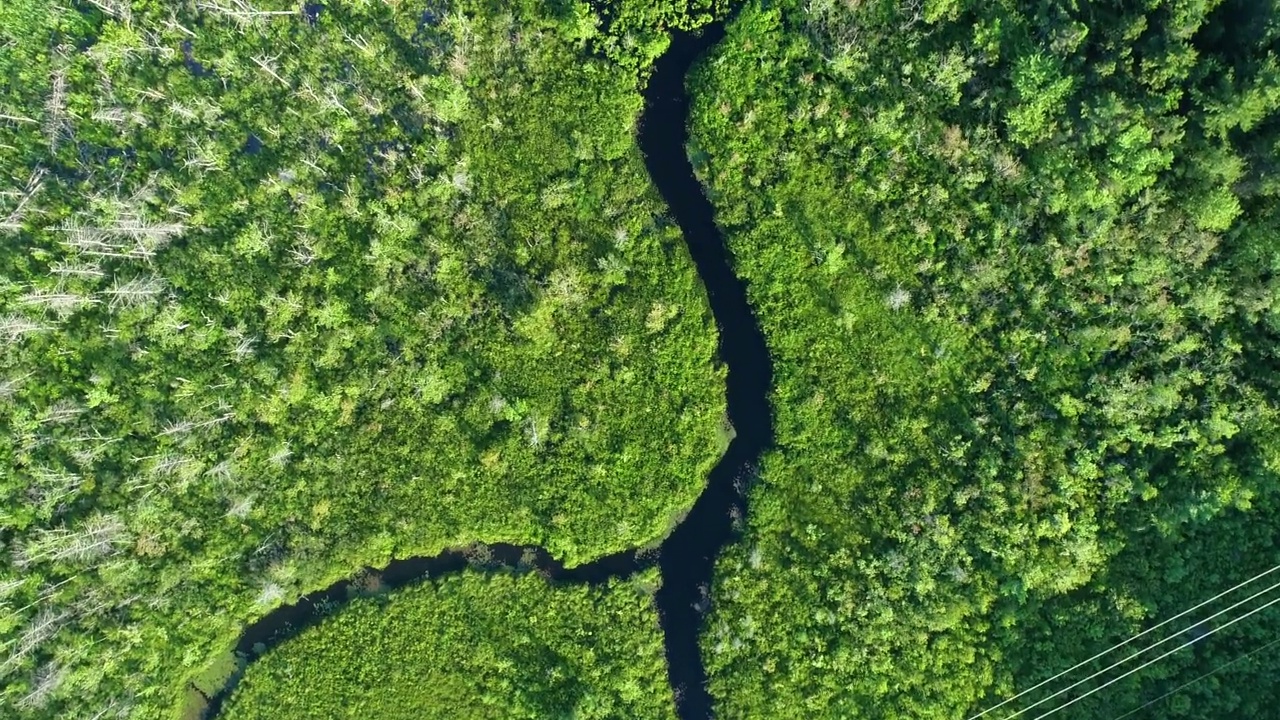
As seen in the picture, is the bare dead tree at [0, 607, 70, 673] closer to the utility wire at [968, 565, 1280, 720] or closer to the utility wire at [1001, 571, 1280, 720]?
the utility wire at [968, 565, 1280, 720]

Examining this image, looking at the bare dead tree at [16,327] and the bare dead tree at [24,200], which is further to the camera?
the bare dead tree at [24,200]

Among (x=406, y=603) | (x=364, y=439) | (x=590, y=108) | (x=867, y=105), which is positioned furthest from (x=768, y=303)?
(x=406, y=603)

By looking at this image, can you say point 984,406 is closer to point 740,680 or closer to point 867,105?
point 867,105

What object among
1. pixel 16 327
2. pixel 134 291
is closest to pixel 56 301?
A: pixel 16 327

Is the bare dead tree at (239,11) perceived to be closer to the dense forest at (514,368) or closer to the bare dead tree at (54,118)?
the dense forest at (514,368)

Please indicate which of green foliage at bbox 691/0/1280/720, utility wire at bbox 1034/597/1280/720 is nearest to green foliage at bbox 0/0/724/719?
green foliage at bbox 691/0/1280/720

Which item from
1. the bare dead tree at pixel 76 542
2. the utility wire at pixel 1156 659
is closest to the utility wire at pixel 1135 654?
the utility wire at pixel 1156 659
